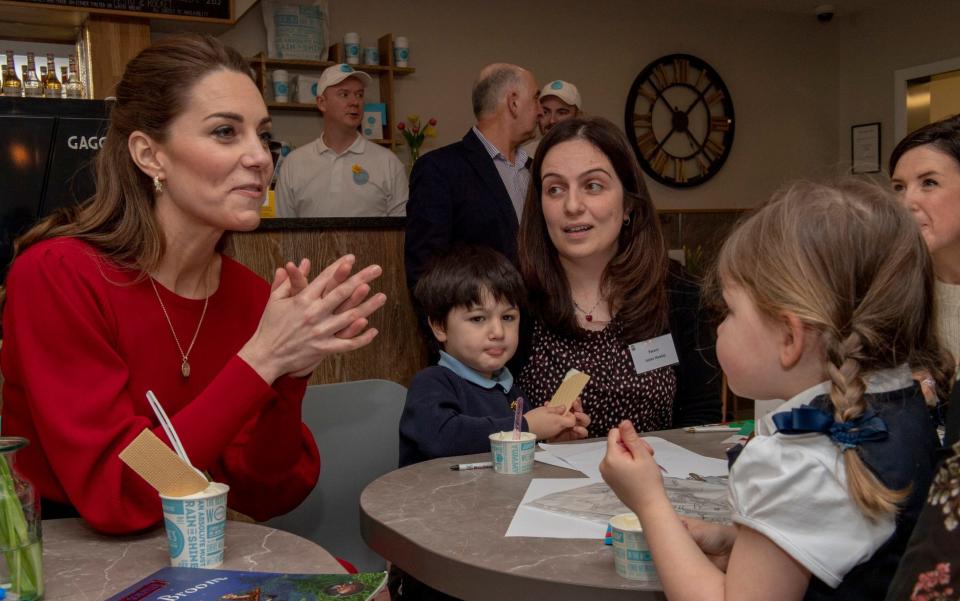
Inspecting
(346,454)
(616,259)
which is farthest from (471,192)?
(346,454)

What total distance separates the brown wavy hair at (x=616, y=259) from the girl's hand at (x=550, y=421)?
1.16 feet

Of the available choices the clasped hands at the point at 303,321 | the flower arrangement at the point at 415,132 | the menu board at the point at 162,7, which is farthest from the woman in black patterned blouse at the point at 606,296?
the flower arrangement at the point at 415,132

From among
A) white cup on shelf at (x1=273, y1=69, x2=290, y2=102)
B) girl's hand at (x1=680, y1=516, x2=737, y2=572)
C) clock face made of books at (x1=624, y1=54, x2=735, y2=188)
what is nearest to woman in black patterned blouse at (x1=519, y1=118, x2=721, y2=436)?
girl's hand at (x1=680, y1=516, x2=737, y2=572)

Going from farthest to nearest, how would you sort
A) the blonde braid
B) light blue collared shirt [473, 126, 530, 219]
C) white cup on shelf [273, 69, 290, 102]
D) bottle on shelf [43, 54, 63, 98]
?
white cup on shelf [273, 69, 290, 102] < bottle on shelf [43, 54, 63, 98] < light blue collared shirt [473, 126, 530, 219] < the blonde braid

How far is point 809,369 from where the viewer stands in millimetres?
1038

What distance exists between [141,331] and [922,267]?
1187mm

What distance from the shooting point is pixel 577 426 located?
1.79m

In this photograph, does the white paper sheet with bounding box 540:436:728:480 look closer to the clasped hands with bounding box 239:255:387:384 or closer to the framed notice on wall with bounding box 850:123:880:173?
the clasped hands with bounding box 239:255:387:384

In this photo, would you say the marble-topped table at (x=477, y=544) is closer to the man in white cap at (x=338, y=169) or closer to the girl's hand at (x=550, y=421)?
the girl's hand at (x=550, y=421)

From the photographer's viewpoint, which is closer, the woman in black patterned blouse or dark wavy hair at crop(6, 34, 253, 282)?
dark wavy hair at crop(6, 34, 253, 282)

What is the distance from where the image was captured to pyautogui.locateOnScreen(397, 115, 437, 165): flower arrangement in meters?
6.09

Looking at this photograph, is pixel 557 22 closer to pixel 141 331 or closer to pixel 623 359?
pixel 623 359

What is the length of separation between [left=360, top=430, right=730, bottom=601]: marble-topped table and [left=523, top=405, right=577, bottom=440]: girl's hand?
0.63 feet

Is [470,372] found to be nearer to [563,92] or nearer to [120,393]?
[120,393]
